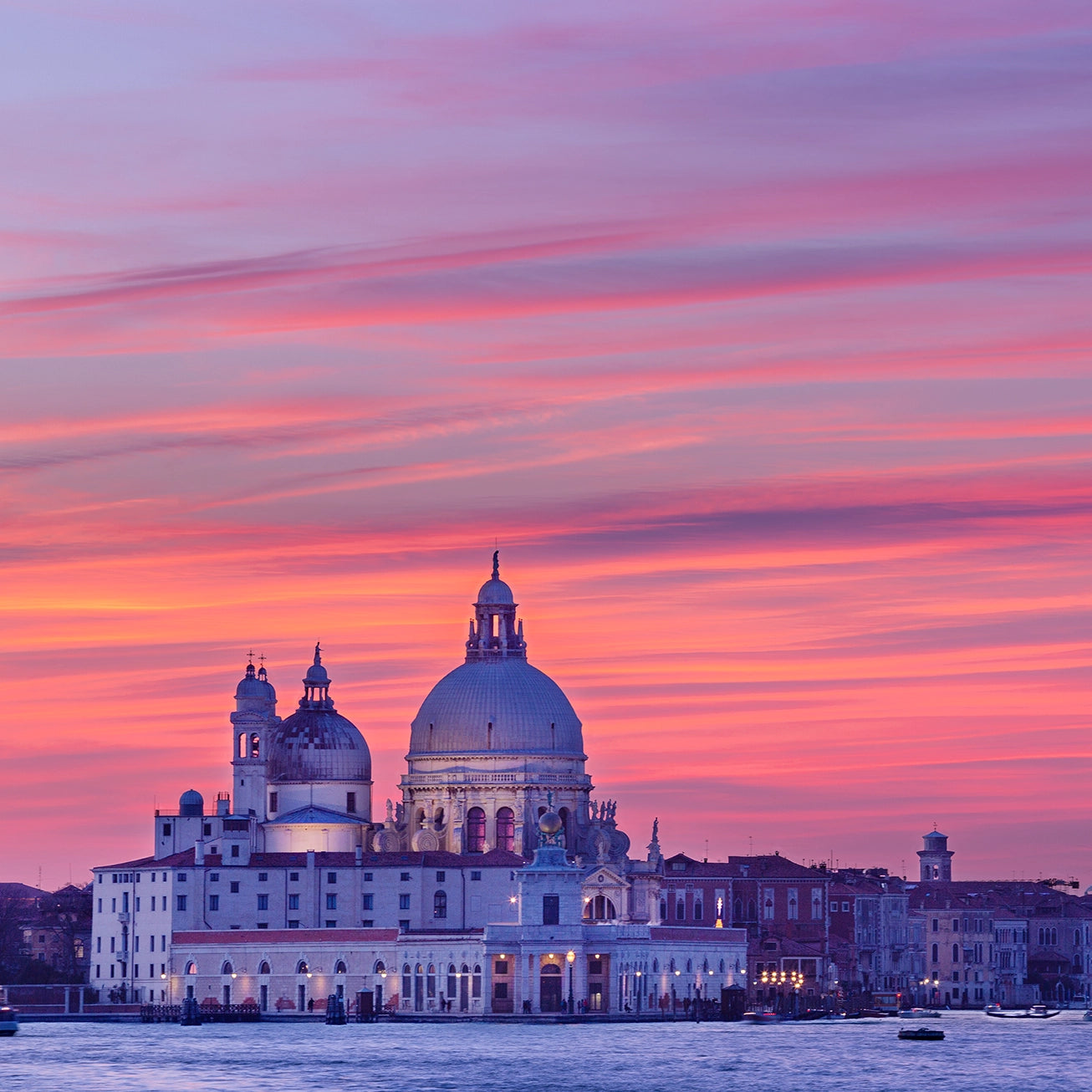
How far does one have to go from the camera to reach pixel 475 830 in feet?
474

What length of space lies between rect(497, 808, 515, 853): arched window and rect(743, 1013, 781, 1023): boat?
A: 14418 millimetres

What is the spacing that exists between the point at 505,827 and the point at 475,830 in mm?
1474

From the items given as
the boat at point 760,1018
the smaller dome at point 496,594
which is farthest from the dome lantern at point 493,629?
the boat at point 760,1018

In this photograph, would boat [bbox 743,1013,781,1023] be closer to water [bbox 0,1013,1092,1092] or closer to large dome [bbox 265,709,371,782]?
water [bbox 0,1013,1092,1092]

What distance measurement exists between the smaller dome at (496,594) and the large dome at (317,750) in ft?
30.0

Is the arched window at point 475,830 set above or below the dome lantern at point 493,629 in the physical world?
below

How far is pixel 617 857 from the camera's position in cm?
14362

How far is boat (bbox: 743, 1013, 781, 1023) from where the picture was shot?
446 feet

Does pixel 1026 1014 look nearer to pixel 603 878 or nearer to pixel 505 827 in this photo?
pixel 603 878

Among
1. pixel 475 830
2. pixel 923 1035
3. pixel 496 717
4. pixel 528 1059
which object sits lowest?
pixel 528 1059

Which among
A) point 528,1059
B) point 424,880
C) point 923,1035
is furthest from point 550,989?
point 528,1059

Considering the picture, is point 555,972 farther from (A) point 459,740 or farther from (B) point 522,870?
(A) point 459,740

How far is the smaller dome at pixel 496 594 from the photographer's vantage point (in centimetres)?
14862

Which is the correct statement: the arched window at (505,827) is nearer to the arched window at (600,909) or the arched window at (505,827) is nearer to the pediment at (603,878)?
the pediment at (603,878)
